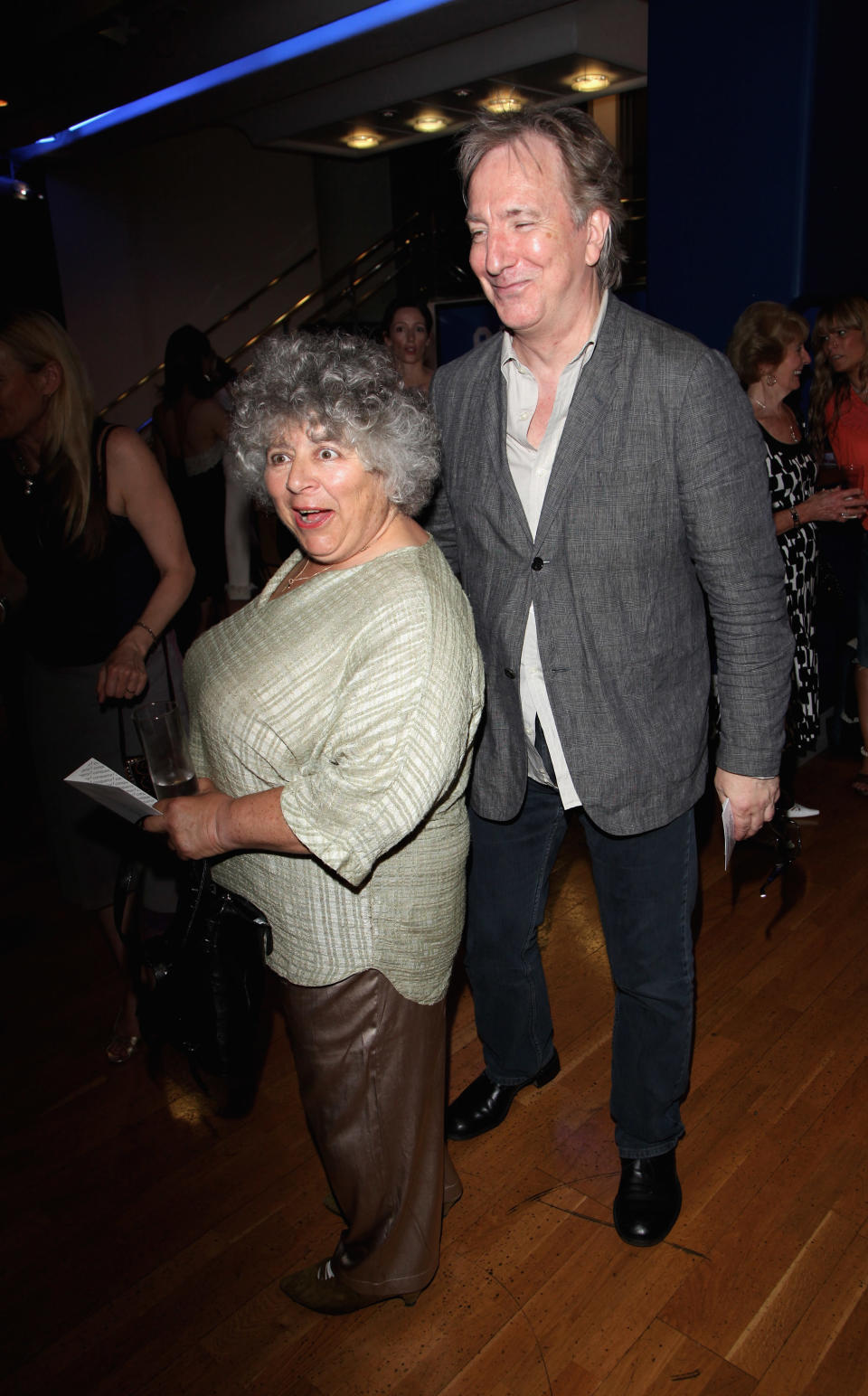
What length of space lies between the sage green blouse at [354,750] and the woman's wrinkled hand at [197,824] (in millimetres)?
65

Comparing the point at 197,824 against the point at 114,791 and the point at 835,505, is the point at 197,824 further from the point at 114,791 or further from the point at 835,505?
the point at 835,505

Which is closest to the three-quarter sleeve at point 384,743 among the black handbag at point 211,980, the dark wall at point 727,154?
the black handbag at point 211,980

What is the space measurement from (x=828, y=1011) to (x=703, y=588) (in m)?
1.49

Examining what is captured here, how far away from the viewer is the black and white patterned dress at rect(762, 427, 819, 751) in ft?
10.8

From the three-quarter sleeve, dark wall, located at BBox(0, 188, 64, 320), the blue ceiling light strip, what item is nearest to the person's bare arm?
the three-quarter sleeve

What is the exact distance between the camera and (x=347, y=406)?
4.31ft

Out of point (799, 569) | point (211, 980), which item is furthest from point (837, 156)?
point (211, 980)

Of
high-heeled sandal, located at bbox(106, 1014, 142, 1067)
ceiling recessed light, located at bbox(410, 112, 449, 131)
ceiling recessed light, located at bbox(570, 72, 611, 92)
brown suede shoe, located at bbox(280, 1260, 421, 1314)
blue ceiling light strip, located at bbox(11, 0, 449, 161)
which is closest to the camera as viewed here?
brown suede shoe, located at bbox(280, 1260, 421, 1314)

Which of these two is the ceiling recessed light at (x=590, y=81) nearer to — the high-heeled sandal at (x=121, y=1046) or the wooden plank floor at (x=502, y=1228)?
the wooden plank floor at (x=502, y=1228)

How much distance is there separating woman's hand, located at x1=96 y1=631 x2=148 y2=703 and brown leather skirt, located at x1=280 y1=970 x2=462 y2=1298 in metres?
0.89

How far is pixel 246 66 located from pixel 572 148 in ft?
23.6

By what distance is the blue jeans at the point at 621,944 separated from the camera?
1.73 meters

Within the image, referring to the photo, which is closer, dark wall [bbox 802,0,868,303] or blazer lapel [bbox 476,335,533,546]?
blazer lapel [bbox 476,335,533,546]

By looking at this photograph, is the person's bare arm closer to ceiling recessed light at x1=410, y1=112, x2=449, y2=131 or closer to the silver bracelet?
the silver bracelet
